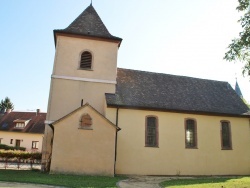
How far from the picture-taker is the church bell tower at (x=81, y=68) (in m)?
18.5

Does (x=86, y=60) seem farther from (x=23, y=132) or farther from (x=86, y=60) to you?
(x=23, y=132)

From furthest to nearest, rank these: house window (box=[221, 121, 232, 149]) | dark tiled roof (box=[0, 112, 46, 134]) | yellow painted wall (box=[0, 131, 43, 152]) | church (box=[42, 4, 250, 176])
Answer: dark tiled roof (box=[0, 112, 46, 134]) < yellow painted wall (box=[0, 131, 43, 152]) < house window (box=[221, 121, 232, 149]) < church (box=[42, 4, 250, 176])

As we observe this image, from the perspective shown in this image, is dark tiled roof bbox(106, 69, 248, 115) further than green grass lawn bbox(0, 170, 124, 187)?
Yes

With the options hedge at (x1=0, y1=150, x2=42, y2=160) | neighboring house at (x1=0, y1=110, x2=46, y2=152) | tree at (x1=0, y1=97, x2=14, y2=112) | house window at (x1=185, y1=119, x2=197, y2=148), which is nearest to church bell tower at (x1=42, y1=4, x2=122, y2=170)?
house window at (x1=185, y1=119, x2=197, y2=148)

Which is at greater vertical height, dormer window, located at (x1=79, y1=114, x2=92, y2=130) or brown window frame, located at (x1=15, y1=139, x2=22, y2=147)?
dormer window, located at (x1=79, y1=114, x2=92, y2=130)

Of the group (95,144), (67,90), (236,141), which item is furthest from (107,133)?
(236,141)

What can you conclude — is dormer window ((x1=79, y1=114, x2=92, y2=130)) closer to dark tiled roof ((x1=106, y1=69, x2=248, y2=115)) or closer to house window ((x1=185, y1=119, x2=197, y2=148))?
dark tiled roof ((x1=106, y1=69, x2=248, y2=115))

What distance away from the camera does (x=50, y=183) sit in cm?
1126

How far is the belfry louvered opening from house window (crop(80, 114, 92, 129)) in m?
5.09

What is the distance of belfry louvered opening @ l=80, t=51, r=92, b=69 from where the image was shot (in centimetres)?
1964

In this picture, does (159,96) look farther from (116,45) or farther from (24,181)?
(24,181)

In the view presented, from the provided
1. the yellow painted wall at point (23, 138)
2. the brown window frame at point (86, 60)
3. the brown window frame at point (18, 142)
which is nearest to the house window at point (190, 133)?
the brown window frame at point (86, 60)

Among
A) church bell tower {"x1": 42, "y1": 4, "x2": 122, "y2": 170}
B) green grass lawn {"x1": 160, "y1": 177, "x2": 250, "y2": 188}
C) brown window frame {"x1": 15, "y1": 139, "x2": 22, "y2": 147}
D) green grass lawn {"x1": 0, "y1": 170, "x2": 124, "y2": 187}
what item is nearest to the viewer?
green grass lawn {"x1": 0, "y1": 170, "x2": 124, "y2": 187}

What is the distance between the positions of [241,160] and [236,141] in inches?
60.3
